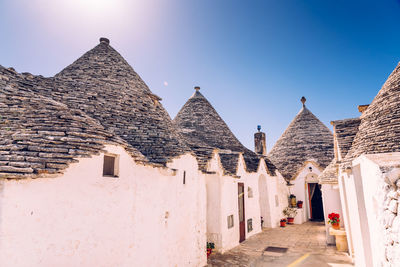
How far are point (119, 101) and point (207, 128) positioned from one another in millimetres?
8136

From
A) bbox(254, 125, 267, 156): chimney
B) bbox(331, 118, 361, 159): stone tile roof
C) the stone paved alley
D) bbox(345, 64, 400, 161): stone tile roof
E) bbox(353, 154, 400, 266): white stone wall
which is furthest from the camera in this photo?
bbox(254, 125, 267, 156): chimney

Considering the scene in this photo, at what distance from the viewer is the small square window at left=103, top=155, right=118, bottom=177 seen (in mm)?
5793

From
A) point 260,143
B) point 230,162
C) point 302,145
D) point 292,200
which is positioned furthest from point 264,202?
point 302,145

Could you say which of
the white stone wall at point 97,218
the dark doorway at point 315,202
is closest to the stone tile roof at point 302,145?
the dark doorway at point 315,202

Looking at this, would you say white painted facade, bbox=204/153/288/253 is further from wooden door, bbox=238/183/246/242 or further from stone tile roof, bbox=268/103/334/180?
stone tile roof, bbox=268/103/334/180

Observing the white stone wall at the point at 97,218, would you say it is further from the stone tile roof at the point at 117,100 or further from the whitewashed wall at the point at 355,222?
the whitewashed wall at the point at 355,222

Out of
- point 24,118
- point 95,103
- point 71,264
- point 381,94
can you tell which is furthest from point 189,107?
point 71,264

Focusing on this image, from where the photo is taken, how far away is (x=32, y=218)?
13.8 feet

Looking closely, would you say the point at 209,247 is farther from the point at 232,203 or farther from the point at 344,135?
the point at 344,135

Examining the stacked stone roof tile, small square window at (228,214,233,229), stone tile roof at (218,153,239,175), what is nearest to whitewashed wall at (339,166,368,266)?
the stacked stone roof tile

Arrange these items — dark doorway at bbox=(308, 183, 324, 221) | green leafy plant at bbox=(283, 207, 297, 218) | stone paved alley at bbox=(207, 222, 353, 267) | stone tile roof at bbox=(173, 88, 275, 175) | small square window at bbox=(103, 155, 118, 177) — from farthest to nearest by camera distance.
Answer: dark doorway at bbox=(308, 183, 324, 221) → green leafy plant at bbox=(283, 207, 297, 218) → stone tile roof at bbox=(173, 88, 275, 175) → stone paved alley at bbox=(207, 222, 353, 267) → small square window at bbox=(103, 155, 118, 177)

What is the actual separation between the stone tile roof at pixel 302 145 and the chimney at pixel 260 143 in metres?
2.02

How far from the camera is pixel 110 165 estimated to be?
5871mm

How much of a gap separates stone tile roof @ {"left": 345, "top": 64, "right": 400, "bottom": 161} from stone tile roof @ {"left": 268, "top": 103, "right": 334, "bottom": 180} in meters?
10.1
